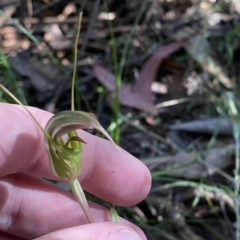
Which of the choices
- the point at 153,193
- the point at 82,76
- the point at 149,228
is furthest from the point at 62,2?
the point at 149,228

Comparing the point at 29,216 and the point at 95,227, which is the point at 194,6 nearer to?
the point at 29,216

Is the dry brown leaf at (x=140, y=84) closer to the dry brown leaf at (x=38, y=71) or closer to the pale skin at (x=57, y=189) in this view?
the dry brown leaf at (x=38, y=71)

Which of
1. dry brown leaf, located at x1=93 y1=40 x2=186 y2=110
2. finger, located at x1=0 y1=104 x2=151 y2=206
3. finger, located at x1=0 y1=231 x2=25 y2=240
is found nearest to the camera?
finger, located at x1=0 y1=104 x2=151 y2=206

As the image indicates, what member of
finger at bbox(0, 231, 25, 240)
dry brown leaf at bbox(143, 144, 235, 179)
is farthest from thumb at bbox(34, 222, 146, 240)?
dry brown leaf at bbox(143, 144, 235, 179)

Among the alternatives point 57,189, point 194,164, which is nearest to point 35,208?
point 57,189

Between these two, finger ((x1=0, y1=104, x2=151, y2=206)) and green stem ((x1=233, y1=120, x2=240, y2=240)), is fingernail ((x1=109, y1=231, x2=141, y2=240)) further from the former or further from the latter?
green stem ((x1=233, y1=120, x2=240, y2=240))

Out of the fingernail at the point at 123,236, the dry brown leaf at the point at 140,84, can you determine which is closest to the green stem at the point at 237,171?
the dry brown leaf at the point at 140,84
